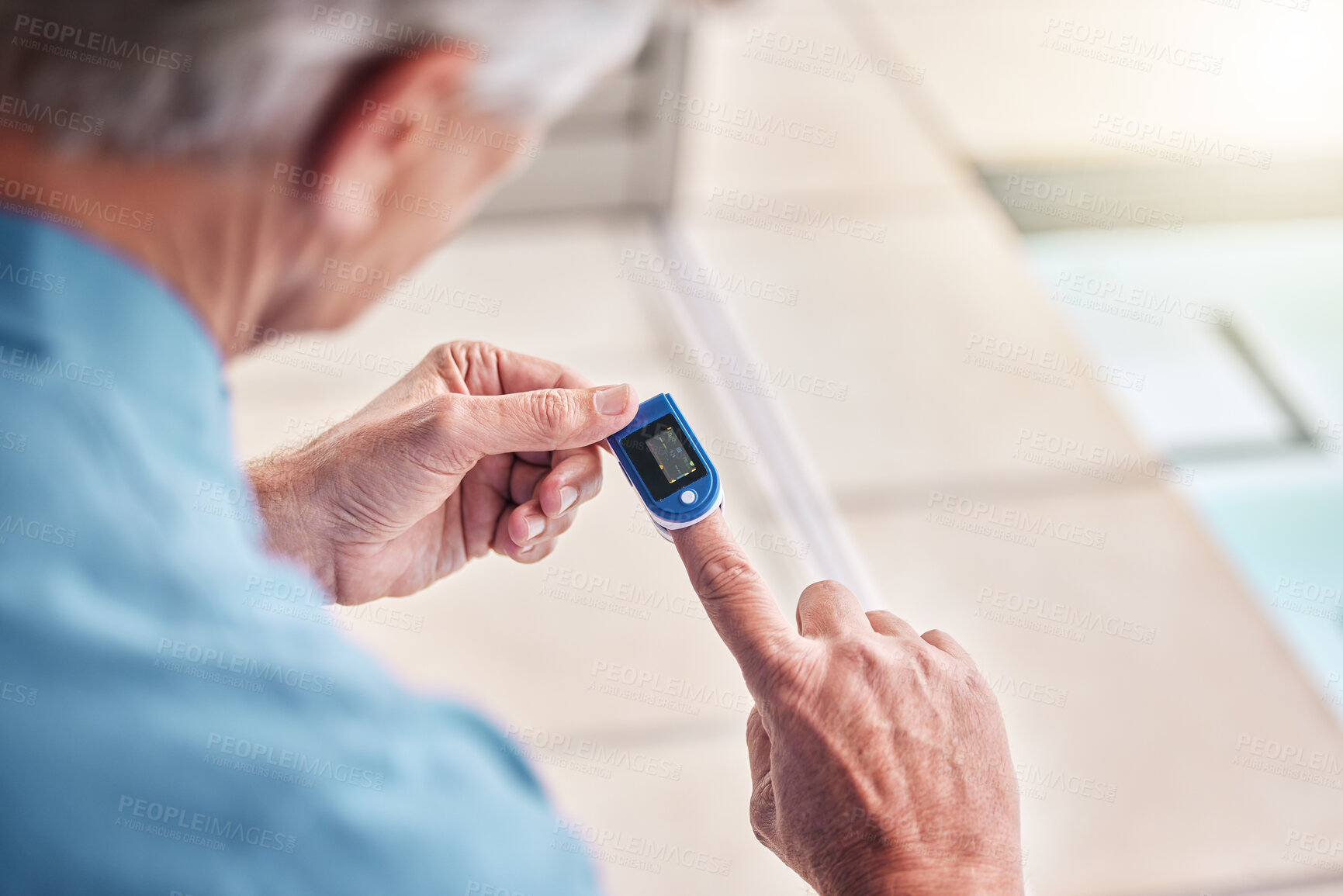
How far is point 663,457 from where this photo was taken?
3.08 ft

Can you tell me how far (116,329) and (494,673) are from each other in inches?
44.9

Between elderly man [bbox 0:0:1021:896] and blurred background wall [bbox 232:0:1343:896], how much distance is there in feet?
1.20

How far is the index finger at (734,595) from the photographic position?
853 mm

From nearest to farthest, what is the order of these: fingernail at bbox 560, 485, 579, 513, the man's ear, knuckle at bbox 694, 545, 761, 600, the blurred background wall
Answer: the man's ear → knuckle at bbox 694, 545, 761, 600 → fingernail at bbox 560, 485, 579, 513 → the blurred background wall

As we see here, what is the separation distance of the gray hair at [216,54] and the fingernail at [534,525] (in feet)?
1.34

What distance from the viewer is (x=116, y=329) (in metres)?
0.74

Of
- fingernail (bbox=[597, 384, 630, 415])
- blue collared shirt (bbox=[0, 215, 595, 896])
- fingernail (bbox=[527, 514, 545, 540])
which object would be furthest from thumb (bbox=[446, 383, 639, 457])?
blue collared shirt (bbox=[0, 215, 595, 896])

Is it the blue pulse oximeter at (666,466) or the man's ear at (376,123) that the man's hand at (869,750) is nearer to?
the blue pulse oximeter at (666,466)

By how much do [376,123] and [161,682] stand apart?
17.1 inches

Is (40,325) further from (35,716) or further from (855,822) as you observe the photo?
(855,822)

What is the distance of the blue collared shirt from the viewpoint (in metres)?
0.63

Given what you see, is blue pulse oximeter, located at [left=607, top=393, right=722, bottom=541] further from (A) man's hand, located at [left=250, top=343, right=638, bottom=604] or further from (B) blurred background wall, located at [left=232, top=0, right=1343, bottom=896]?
(B) blurred background wall, located at [left=232, top=0, right=1343, bottom=896]

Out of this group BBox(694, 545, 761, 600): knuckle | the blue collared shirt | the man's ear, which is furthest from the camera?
BBox(694, 545, 761, 600): knuckle

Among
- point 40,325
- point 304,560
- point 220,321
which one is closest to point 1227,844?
point 304,560
